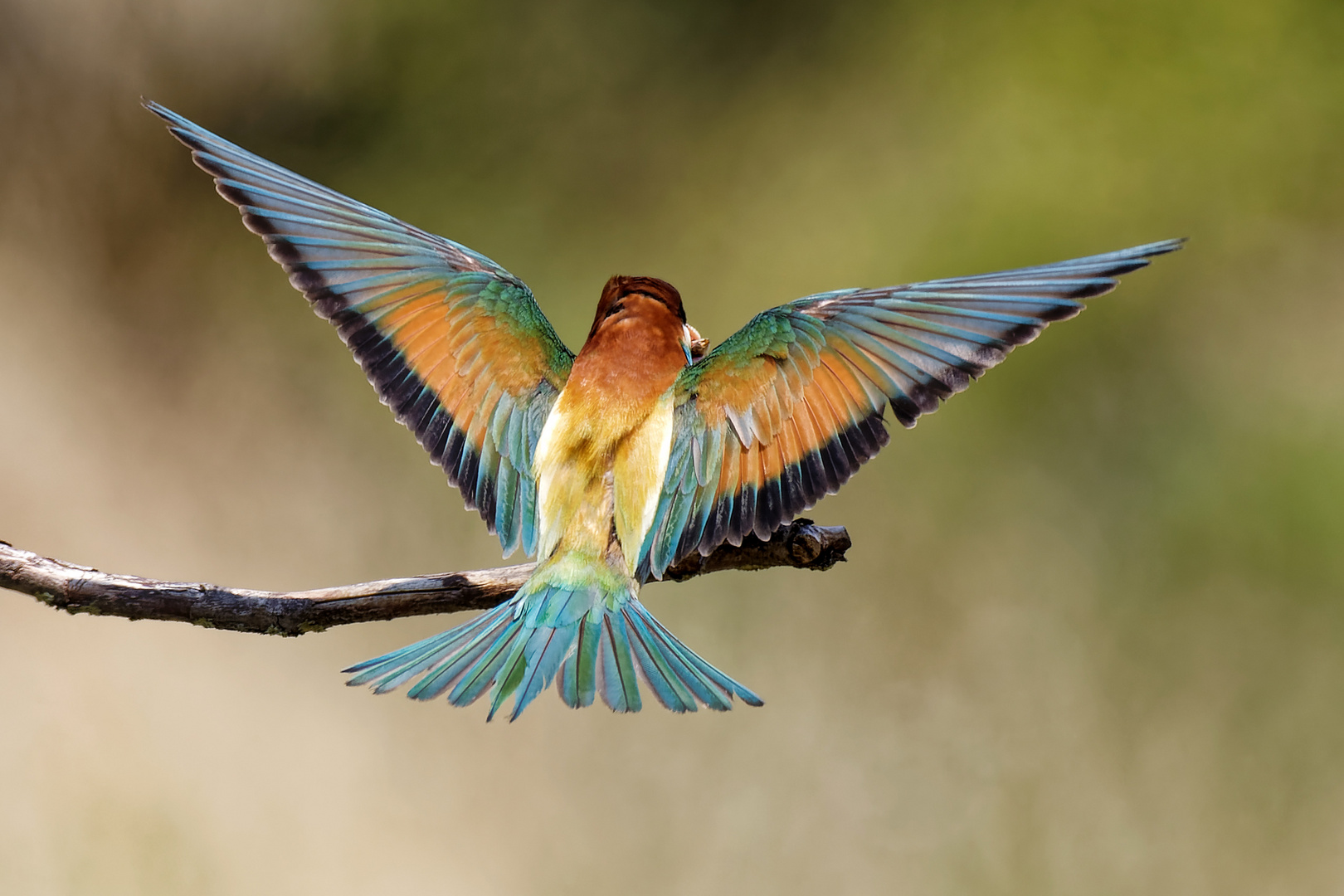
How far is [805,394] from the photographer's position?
1.06 m

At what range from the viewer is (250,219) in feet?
3.77

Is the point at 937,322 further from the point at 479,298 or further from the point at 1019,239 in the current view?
the point at 1019,239

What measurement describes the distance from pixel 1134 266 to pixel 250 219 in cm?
84

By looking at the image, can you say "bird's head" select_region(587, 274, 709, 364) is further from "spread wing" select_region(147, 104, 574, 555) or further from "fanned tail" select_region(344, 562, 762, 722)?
"fanned tail" select_region(344, 562, 762, 722)

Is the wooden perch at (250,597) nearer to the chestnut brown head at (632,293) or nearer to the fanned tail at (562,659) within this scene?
the fanned tail at (562,659)

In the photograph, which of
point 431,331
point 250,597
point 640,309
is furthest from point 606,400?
point 250,597

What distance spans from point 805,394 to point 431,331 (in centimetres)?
40

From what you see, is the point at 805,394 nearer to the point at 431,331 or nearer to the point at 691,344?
the point at 691,344

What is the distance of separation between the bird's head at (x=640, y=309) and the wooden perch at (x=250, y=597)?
25cm

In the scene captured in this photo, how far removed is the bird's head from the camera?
45.2 inches

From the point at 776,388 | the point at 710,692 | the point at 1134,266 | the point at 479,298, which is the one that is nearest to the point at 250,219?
the point at 479,298

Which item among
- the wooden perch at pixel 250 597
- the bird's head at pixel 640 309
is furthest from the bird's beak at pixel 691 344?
the wooden perch at pixel 250 597

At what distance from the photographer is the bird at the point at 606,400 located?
3.16 ft

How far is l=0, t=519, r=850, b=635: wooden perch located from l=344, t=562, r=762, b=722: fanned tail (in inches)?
1.6
